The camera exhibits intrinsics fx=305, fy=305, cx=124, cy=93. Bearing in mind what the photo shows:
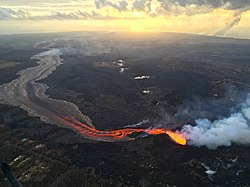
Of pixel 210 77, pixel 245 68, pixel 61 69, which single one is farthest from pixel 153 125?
pixel 245 68

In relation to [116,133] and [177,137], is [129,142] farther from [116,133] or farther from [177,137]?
[177,137]

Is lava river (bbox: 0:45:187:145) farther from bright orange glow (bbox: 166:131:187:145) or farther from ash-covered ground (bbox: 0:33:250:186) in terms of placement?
ash-covered ground (bbox: 0:33:250:186)

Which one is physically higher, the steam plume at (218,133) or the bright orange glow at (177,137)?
the steam plume at (218,133)

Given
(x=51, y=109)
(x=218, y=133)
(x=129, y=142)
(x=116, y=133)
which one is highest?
(x=218, y=133)

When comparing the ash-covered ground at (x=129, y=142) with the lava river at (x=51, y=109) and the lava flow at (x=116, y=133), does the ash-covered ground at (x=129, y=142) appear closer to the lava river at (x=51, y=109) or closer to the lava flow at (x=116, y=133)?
the lava flow at (x=116, y=133)

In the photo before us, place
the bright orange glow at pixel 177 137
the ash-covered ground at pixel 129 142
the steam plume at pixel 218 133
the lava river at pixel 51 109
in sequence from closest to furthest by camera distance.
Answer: the ash-covered ground at pixel 129 142, the steam plume at pixel 218 133, the bright orange glow at pixel 177 137, the lava river at pixel 51 109

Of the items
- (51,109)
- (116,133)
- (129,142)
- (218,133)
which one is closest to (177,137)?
(218,133)

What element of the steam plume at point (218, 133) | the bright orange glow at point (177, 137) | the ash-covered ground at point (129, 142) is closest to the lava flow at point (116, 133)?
the bright orange glow at point (177, 137)

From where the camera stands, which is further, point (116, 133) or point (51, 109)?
point (51, 109)

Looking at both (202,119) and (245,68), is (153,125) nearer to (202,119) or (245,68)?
(202,119)
